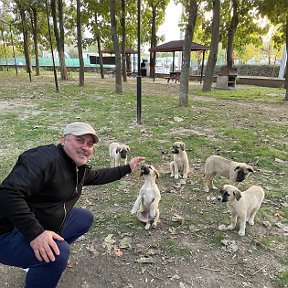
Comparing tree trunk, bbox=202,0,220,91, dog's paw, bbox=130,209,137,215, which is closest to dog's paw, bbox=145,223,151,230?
dog's paw, bbox=130,209,137,215

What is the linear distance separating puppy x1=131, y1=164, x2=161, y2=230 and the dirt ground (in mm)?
121

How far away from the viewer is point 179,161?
5.40m

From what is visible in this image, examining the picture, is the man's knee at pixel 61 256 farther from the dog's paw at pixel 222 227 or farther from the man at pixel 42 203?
the dog's paw at pixel 222 227

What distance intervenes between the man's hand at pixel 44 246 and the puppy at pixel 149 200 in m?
1.75

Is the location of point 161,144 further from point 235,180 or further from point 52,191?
point 52,191

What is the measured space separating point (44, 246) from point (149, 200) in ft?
6.10

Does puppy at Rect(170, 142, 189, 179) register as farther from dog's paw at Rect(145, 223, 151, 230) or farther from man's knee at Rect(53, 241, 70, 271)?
man's knee at Rect(53, 241, 70, 271)

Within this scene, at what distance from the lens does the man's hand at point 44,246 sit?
2.24m

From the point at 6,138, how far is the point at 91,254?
17.1 feet

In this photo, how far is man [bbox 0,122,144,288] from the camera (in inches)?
86.0

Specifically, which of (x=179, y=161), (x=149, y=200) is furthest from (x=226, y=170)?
(x=149, y=200)

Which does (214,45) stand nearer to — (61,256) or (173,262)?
(173,262)

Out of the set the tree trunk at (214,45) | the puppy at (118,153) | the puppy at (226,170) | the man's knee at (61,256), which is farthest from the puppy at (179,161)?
the tree trunk at (214,45)

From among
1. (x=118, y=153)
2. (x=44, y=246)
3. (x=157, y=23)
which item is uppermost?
(x=157, y=23)
